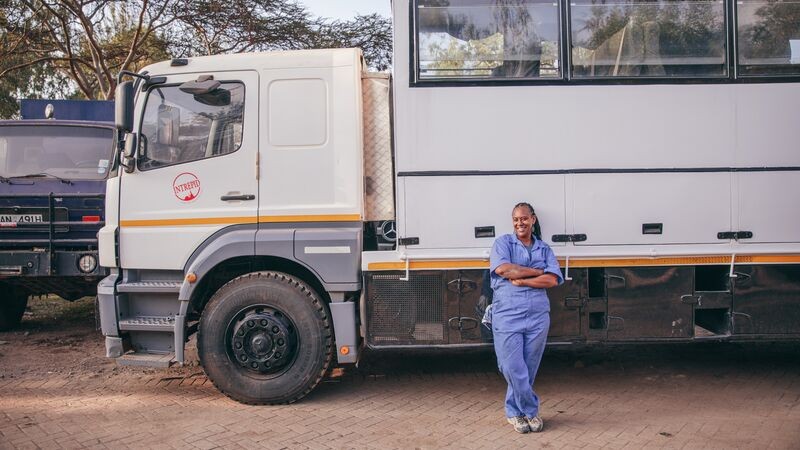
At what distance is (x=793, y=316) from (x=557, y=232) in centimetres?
198

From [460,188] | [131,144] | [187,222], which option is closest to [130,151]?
[131,144]

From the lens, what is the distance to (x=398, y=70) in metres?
5.16

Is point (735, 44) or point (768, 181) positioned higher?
point (735, 44)

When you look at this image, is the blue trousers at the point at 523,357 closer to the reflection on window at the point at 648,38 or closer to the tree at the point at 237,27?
the reflection on window at the point at 648,38

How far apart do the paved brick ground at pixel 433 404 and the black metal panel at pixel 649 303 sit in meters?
0.61

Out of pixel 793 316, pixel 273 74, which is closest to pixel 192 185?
pixel 273 74

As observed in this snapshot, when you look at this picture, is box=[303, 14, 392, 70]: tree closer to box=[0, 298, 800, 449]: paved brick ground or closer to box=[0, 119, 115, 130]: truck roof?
box=[0, 119, 115, 130]: truck roof

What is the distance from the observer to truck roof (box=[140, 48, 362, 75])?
17.6ft

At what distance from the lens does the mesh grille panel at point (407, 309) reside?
17.3 ft

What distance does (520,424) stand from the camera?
4773mm

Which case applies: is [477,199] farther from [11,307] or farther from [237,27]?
[237,27]

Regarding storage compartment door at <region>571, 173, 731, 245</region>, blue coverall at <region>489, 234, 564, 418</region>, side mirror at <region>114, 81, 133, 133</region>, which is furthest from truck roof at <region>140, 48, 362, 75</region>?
storage compartment door at <region>571, 173, 731, 245</region>

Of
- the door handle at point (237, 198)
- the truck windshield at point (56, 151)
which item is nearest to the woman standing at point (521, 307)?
the door handle at point (237, 198)

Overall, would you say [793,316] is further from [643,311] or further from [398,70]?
[398,70]
